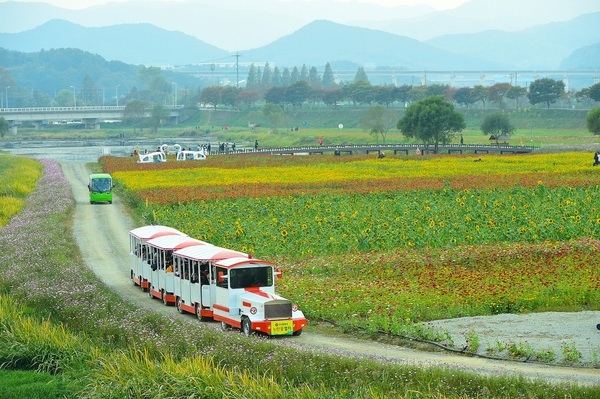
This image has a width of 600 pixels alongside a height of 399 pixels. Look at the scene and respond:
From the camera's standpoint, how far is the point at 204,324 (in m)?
30.2

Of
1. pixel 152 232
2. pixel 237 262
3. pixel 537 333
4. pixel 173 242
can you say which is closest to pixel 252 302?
pixel 237 262

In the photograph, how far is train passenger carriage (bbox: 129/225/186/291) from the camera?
120 ft

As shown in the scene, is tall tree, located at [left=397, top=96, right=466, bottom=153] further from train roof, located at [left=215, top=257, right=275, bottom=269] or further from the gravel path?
the gravel path

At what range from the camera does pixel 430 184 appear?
2618 inches

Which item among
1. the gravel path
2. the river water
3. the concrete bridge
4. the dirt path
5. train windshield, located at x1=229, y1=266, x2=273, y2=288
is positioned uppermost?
train windshield, located at x1=229, y1=266, x2=273, y2=288

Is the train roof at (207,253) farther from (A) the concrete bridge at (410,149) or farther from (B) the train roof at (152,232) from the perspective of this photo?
(A) the concrete bridge at (410,149)

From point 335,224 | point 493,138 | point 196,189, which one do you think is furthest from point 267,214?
point 493,138

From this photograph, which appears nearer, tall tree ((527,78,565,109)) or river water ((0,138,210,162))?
river water ((0,138,210,162))

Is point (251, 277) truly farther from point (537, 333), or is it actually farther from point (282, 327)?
point (537, 333)

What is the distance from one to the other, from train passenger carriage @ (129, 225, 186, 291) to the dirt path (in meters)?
0.38

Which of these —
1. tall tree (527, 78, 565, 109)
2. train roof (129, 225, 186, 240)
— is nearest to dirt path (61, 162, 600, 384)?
train roof (129, 225, 186, 240)

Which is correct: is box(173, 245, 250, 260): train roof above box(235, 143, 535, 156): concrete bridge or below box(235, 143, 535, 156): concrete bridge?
above

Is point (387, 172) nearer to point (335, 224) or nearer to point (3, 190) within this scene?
point (3, 190)

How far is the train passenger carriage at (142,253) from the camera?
36.7 metres
